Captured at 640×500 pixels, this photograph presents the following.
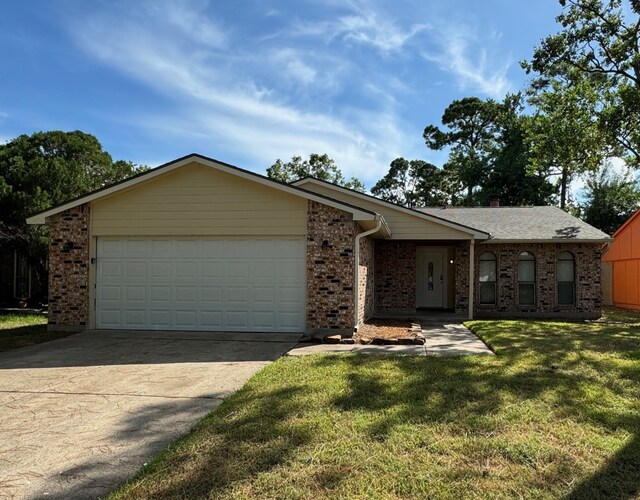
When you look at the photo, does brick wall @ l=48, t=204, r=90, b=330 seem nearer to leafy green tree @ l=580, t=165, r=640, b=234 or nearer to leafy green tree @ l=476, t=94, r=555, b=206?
leafy green tree @ l=476, t=94, r=555, b=206

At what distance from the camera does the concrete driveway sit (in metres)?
3.40

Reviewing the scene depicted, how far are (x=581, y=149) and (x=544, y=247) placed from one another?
5.25 meters

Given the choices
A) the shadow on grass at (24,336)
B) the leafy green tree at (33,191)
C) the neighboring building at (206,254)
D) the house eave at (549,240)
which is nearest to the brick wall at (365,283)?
the neighboring building at (206,254)

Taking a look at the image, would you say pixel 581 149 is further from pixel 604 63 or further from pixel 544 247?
pixel 544 247

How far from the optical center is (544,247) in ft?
48.9

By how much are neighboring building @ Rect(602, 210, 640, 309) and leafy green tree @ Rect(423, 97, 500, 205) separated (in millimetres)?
13502

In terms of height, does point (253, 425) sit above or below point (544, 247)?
below

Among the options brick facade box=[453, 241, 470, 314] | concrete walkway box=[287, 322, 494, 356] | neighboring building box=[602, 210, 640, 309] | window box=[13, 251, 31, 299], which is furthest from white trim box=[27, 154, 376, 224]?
neighboring building box=[602, 210, 640, 309]

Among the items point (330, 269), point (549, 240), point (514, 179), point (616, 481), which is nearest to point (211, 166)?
point (330, 269)

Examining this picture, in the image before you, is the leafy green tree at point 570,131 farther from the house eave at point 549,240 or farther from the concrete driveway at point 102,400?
the concrete driveway at point 102,400

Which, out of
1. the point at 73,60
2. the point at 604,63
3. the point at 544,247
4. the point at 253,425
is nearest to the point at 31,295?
the point at 73,60

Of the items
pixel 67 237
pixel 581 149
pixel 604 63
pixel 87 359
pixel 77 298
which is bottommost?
pixel 87 359

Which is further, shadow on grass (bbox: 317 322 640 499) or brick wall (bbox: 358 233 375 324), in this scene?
brick wall (bbox: 358 233 375 324)

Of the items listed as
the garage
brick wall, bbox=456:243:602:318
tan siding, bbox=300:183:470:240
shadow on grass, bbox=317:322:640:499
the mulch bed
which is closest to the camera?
shadow on grass, bbox=317:322:640:499
